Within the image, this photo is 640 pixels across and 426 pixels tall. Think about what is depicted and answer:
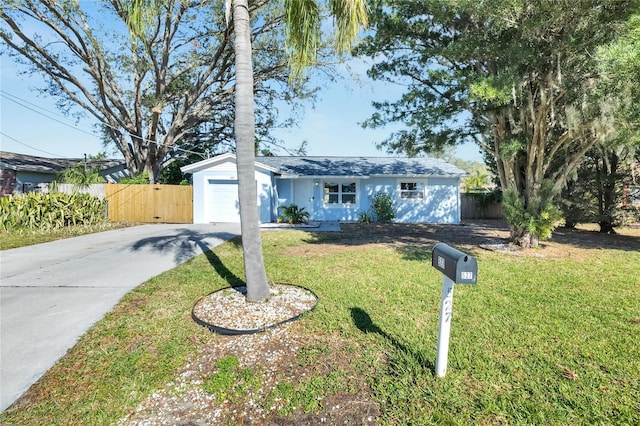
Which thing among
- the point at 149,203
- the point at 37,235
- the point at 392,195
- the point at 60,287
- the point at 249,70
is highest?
the point at 249,70

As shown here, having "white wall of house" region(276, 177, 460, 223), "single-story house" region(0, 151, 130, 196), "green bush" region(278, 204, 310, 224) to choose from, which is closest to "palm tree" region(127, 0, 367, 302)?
"green bush" region(278, 204, 310, 224)

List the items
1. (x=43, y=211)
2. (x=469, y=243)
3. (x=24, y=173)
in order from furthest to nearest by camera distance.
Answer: (x=24, y=173) → (x=43, y=211) → (x=469, y=243)

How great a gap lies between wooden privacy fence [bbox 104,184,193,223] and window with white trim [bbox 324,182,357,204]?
685 centimetres

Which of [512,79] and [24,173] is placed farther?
[24,173]

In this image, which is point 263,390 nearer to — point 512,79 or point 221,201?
point 512,79

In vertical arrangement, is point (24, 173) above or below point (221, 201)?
above

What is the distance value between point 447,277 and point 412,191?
566 inches

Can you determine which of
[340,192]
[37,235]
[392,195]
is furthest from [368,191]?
[37,235]

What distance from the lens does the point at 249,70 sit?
399 centimetres

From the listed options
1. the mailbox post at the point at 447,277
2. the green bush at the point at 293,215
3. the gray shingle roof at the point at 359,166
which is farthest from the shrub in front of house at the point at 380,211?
the mailbox post at the point at 447,277

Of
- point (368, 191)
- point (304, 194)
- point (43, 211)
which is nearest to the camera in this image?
point (43, 211)

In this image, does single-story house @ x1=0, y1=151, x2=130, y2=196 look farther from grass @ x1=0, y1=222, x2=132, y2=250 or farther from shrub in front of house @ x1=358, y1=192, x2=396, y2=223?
shrub in front of house @ x1=358, y1=192, x2=396, y2=223

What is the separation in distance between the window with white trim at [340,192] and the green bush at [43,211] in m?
10.6

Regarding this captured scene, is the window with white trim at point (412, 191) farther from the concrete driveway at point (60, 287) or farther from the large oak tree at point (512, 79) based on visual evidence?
the concrete driveway at point (60, 287)
